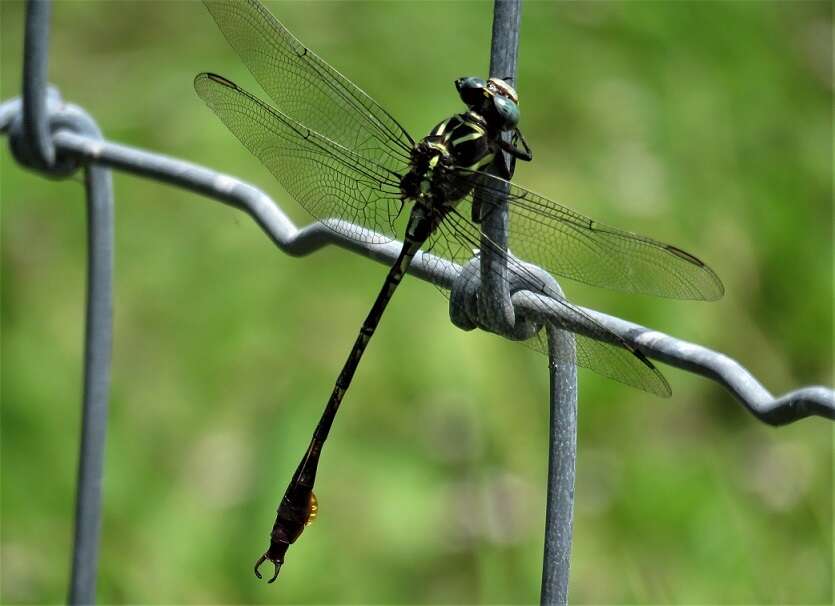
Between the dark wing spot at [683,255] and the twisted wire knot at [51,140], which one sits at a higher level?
the twisted wire knot at [51,140]

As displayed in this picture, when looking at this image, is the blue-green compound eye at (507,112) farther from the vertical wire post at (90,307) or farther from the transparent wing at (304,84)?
the vertical wire post at (90,307)

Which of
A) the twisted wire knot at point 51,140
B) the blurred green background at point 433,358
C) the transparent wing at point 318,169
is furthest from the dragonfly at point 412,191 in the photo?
the blurred green background at point 433,358

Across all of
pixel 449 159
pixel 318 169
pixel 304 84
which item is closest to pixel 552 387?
pixel 449 159

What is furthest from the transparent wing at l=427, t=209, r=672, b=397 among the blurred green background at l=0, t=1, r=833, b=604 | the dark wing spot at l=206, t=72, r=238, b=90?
the blurred green background at l=0, t=1, r=833, b=604

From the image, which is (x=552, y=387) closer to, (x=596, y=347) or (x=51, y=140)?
(x=596, y=347)

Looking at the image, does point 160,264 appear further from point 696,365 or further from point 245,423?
point 696,365

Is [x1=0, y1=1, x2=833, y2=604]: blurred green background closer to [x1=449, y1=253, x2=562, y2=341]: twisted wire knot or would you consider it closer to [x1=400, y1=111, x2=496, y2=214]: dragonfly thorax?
[x1=400, y1=111, x2=496, y2=214]: dragonfly thorax
